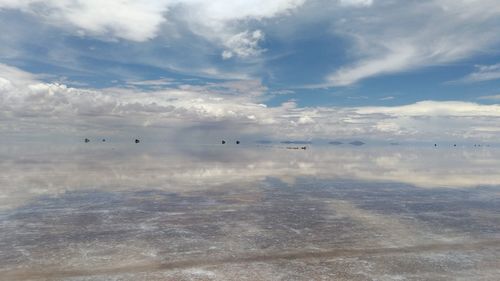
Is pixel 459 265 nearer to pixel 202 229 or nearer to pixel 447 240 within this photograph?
pixel 447 240

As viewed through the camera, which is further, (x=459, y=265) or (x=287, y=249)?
(x=287, y=249)

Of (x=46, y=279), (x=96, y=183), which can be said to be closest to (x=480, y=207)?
(x=46, y=279)

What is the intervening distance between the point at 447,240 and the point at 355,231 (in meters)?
3.96

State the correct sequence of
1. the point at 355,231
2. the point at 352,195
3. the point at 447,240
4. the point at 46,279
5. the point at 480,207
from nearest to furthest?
the point at 46,279, the point at 447,240, the point at 355,231, the point at 480,207, the point at 352,195

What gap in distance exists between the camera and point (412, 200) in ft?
95.1

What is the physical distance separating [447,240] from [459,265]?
361cm

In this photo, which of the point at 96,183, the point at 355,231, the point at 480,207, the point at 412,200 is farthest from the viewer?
the point at 96,183

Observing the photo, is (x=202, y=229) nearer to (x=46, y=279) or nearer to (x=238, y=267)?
(x=238, y=267)

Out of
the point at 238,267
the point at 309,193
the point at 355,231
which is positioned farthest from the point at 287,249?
the point at 309,193

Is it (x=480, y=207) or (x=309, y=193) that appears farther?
(x=309, y=193)

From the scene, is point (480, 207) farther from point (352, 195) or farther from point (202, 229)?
point (202, 229)

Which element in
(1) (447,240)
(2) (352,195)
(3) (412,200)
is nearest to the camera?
(1) (447,240)

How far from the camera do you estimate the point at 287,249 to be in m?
16.1

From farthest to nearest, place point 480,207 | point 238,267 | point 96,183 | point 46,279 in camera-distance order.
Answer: point 96,183
point 480,207
point 238,267
point 46,279
